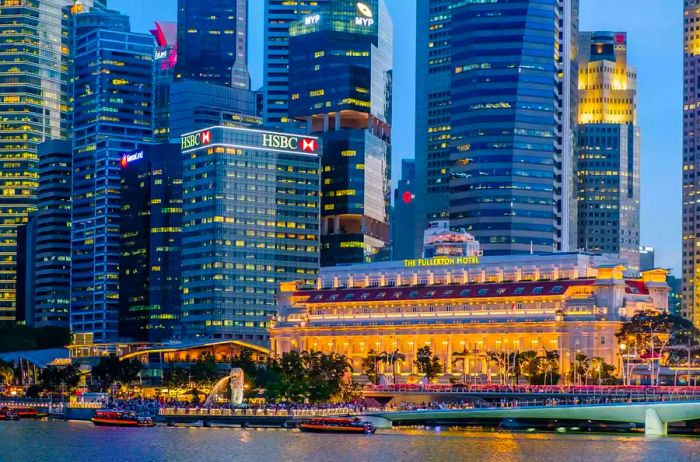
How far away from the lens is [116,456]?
198375mm

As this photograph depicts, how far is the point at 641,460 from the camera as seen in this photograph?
631 feet

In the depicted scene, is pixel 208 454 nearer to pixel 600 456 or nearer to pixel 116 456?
pixel 116 456

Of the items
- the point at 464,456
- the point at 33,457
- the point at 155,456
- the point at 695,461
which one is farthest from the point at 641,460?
the point at 33,457

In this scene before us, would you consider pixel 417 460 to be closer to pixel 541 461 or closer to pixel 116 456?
→ pixel 541 461

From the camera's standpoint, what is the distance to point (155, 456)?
198 m

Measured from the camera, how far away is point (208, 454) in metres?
200

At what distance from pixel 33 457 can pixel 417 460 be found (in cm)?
4838

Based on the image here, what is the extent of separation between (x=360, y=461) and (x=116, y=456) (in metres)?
31.5

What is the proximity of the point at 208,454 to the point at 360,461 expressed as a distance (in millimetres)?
20998

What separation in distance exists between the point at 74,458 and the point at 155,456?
33.0 feet

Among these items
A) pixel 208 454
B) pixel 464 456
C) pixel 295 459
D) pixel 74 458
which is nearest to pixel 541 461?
pixel 464 456

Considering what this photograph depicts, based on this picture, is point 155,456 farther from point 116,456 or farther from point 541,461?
point 541,461

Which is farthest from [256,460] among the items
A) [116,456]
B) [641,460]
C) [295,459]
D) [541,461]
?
[641,460]

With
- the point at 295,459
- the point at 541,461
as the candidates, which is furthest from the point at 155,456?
the point at 541,461
